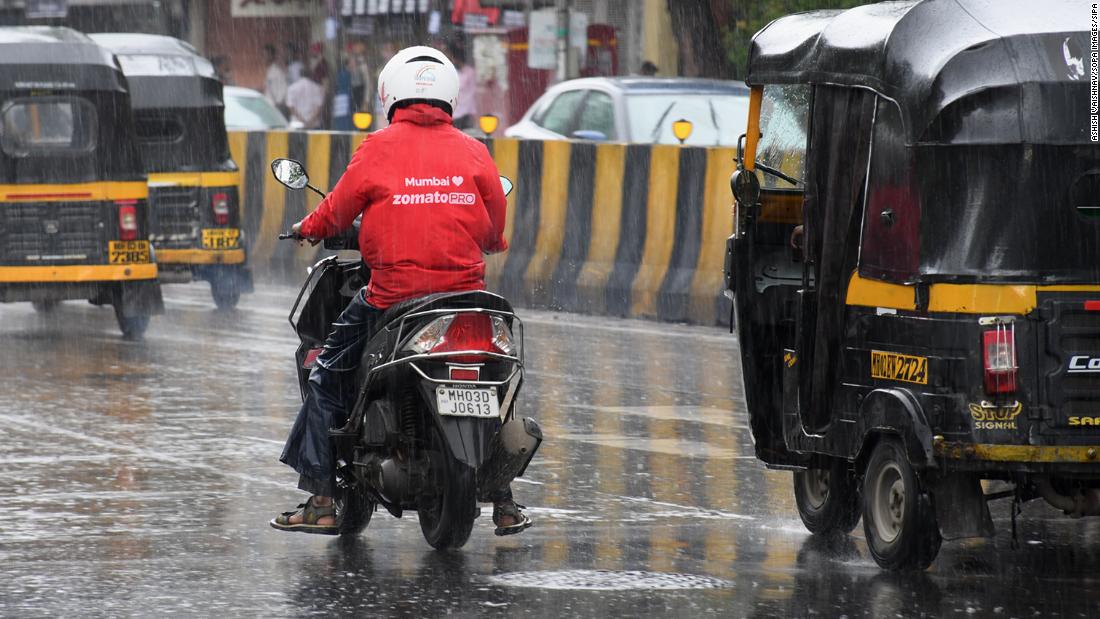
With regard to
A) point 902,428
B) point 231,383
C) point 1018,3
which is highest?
point 1018,3

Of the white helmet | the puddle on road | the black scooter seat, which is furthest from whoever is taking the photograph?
the white helmet

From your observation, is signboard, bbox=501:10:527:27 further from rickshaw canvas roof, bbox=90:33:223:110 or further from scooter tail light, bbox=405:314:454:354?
scooter tail light, bbox=405:314:454:354

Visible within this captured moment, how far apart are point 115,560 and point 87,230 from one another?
337 inches

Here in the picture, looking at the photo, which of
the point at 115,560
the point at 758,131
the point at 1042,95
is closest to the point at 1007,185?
the point at 1042,95

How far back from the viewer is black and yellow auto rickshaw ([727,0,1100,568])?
741cm

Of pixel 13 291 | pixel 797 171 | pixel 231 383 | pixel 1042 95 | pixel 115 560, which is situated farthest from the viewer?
pixel 13 291

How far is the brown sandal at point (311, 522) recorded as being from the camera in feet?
27.4

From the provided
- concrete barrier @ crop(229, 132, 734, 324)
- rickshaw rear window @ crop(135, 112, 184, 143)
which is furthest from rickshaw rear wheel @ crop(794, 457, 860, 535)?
rickshaw rear window @ crop(135, 112, 184, 143)

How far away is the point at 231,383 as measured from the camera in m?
13.4

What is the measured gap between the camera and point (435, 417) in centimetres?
782

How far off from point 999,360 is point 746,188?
1483mm

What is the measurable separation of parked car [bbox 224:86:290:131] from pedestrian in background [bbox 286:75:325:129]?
1057cm

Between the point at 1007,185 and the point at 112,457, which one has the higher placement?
Answer: the point at 1007,185

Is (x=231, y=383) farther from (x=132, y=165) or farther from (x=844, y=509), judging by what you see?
(x=844, y=509)
